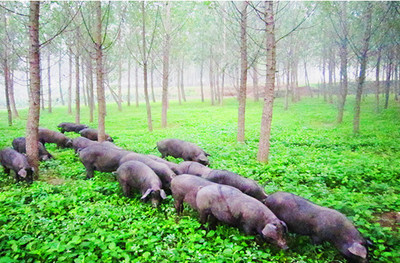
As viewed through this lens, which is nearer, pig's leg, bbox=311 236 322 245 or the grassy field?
the grassy field

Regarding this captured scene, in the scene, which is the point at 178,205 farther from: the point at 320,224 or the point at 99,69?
the point at 99,69

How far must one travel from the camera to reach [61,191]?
6.96 meters

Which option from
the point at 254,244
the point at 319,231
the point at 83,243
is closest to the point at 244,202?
the point at 254,244

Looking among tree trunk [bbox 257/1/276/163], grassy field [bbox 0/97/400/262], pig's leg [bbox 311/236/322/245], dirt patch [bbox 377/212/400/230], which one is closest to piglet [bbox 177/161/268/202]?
grassy field [bbox 0/97/400/262]

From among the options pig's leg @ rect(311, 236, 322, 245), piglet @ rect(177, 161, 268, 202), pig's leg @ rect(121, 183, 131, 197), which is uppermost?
piglet @ rect(177, 161, 268, 202)

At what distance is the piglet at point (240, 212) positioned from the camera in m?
4.59

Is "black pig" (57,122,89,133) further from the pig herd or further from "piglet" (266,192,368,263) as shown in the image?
"piglet" (266,192,368,263)

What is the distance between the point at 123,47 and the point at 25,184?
31.3 m

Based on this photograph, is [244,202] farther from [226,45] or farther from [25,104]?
[25,104]

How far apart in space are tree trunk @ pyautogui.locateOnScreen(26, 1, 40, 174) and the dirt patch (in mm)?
9154

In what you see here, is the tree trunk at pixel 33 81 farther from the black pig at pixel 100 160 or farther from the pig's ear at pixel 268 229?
the pig's ear at pixel 268 229

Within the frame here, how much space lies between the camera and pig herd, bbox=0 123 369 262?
4.54 m

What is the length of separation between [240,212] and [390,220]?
9.72 feet

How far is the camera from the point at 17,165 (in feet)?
25.8
